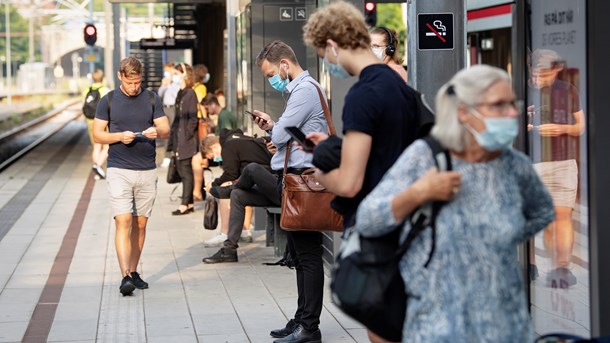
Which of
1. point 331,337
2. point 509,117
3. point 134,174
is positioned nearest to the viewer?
point 509,117

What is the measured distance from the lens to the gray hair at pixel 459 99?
3.49m

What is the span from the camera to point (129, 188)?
8766 millimetres

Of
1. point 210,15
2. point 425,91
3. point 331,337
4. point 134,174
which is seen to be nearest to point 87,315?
point 134,174

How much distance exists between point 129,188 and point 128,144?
0.33 meters

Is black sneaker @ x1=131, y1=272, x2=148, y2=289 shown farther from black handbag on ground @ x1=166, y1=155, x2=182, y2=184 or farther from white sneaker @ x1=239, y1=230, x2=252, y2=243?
black handbag on ground @ x1=166, y1=155, x2=182, y2=184

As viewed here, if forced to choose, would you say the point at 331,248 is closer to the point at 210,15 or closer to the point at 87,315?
the point at 87,315

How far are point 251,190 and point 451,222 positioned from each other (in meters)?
6.30

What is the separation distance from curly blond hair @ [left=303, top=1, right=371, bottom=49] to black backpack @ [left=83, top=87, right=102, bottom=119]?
51.6 ft

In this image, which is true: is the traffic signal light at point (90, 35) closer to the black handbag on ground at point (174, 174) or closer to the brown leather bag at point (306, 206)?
the black handbag on ground at point (174, 174)

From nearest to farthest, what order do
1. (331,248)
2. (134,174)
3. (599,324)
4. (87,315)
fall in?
(599,324), (87,315), (134,174), (331,248)

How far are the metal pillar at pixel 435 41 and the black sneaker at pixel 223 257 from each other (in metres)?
4.18

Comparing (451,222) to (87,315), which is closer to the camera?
(451,222)

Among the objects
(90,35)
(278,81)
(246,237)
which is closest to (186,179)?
(246,237)

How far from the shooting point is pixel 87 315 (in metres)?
8.14
